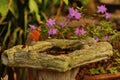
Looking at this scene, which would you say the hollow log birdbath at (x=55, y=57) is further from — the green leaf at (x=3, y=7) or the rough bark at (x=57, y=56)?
the green leaf at (x=3, y=7)

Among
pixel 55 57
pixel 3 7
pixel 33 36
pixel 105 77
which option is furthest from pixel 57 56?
pixel 3 7

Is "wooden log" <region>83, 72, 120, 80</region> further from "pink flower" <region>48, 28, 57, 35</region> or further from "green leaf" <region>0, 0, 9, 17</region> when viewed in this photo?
"green leaf" <region>0, 0, 9, 17</region>

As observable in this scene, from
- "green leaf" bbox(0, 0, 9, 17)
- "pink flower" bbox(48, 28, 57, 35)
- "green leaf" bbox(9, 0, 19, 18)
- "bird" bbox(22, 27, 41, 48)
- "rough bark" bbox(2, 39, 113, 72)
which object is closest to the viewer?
"rough bark" bbox(2, 39, 113, 72)

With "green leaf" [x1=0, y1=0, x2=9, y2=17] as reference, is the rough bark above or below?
below

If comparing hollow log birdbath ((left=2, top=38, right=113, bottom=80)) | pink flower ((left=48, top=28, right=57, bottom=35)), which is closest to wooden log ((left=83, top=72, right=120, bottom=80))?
hollow log birdbath ((left=2, top=38, right=113, bottom=80))

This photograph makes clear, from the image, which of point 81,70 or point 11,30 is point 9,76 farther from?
point 11,30

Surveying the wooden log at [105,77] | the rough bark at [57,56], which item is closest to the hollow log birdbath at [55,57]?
the rough bark at [57,56]

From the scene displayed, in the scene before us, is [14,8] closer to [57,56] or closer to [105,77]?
[105,77]
